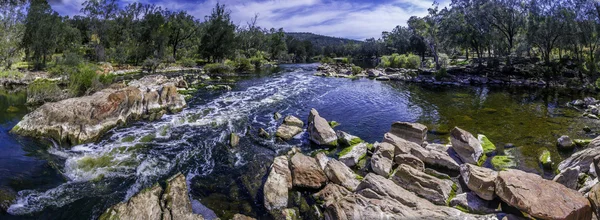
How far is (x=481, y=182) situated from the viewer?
27.6 ft

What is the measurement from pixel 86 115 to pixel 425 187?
16.8m

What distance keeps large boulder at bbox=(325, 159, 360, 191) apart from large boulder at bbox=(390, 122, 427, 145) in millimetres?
4845

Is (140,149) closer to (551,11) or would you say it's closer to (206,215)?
(206,215)

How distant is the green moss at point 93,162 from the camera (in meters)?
11.0

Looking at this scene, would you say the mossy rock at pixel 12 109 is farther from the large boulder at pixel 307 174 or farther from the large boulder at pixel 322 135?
the large boulder at pixel 307 174

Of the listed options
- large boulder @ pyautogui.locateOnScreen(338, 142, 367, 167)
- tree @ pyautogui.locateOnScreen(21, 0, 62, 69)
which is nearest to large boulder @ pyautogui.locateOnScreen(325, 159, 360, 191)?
large boulder @ pyautogui.locateOnScreen(338, 142, 367, 167)

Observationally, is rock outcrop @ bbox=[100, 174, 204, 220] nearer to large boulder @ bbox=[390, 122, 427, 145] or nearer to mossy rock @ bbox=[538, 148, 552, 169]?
large boulder @ bbox=[390, 122, 427, 145]

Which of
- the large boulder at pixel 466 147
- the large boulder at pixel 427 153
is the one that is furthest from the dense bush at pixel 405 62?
the large boulder at pixel 427 153

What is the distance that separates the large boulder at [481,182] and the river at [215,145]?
154 inches

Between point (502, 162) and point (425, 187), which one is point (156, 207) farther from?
point (502, 162)

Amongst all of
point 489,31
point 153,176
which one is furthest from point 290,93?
point 489,31

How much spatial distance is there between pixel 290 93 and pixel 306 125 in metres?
13.0

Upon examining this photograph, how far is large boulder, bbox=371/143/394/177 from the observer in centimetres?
1029

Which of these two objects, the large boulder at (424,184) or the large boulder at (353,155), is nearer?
the large boulder at (424,184)
